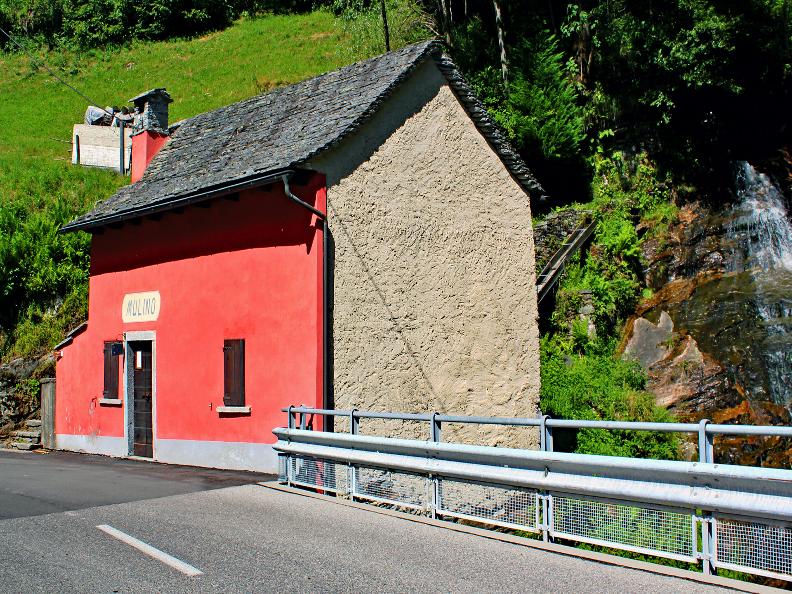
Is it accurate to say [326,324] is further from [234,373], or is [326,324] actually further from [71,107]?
[71,107]

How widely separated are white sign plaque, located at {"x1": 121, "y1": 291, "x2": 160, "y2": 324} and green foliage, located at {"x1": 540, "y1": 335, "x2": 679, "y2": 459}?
28.7ft

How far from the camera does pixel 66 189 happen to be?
27.0 metres

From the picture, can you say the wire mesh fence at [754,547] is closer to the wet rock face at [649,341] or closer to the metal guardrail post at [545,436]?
the metal guardrail post at [545,436]

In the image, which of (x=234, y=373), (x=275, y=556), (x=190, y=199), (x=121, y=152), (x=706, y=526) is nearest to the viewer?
(x=706, y=526)

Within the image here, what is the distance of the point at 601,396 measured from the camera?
61.3 feet

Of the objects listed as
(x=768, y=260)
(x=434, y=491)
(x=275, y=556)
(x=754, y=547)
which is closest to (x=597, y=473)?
(x=754, y=547)

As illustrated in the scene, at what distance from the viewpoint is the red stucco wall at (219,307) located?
42.8 feet

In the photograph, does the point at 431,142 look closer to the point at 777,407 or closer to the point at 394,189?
the point at 394,189

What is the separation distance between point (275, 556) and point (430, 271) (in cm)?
868

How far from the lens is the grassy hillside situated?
2153 centimetres

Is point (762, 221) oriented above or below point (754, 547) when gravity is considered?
above

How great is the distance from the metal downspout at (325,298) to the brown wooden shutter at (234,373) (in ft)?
5.85

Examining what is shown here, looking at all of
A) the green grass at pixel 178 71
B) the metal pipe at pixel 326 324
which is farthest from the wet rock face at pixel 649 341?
the green grass at pixel 178 71

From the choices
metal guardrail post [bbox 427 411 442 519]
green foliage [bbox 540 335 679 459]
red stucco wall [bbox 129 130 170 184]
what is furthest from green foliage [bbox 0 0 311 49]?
metal guardrail post [bbox 427 411 442 519]
